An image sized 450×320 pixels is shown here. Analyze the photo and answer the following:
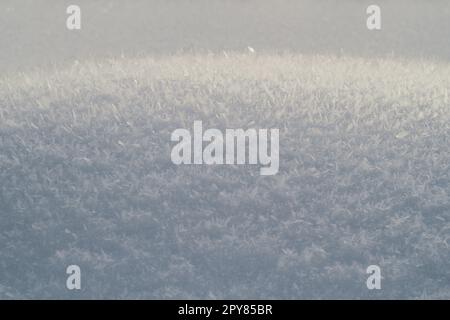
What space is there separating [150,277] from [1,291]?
1610 millimetres

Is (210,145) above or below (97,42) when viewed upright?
below

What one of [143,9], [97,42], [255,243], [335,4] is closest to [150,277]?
[255,243]

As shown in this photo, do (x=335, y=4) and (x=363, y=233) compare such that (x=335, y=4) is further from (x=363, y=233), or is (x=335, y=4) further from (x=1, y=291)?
(x=1, y=291)

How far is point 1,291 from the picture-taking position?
691cm
